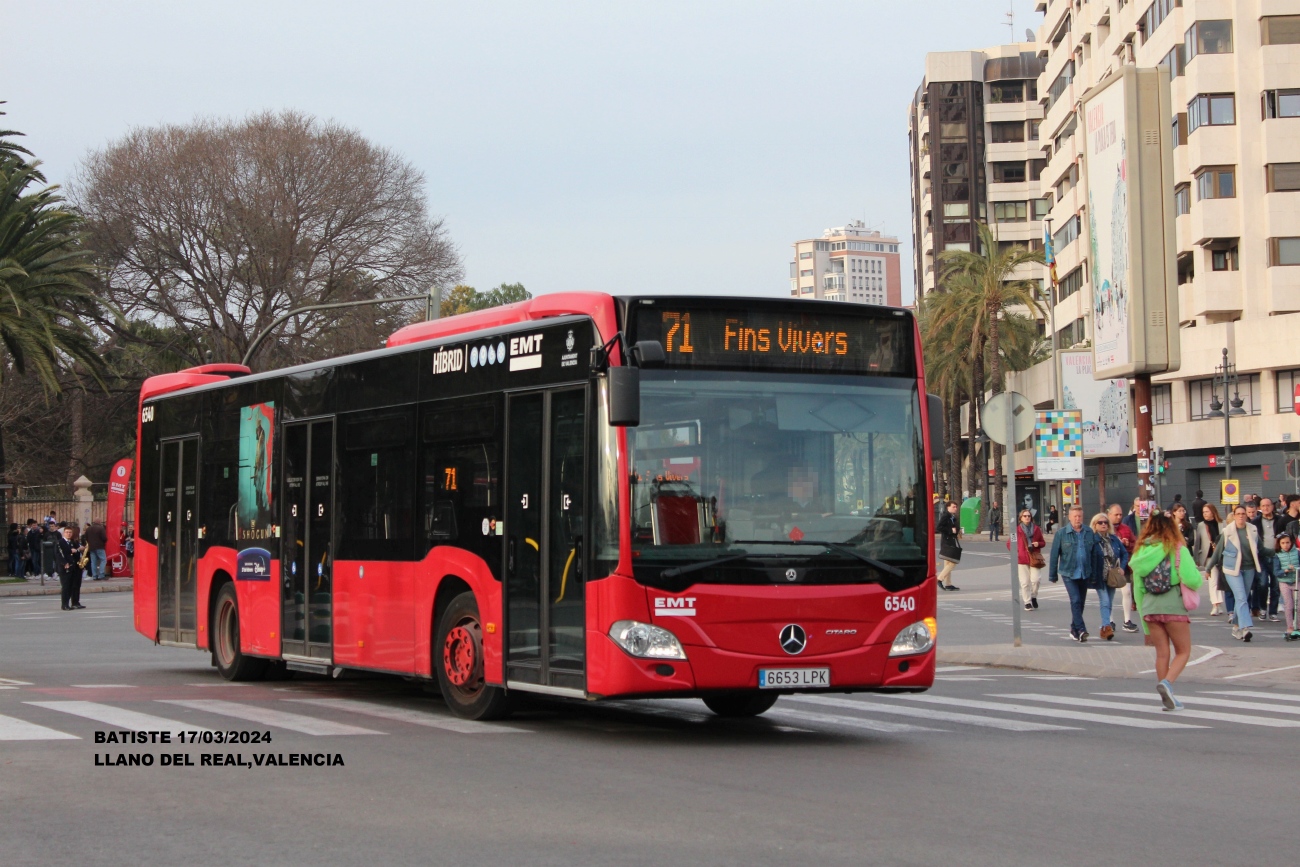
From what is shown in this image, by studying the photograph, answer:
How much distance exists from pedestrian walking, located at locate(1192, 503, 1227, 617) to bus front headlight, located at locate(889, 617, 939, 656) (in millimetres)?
13367

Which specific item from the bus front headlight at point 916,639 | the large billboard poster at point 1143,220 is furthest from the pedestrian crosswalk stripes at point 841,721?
the large billboard poster at point 1143,220

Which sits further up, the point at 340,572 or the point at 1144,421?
the point at 1144,421

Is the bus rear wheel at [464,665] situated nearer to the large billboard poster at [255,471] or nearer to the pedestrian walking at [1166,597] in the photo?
the large billboard poster at [255,471]

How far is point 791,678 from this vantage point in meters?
10.8

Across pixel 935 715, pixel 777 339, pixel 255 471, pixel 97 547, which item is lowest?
pixel 935 715

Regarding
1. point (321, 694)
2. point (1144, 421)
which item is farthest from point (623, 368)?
point (1144, 421)

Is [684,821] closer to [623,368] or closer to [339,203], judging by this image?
[623,368]

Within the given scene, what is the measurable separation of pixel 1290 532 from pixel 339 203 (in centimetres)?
4150

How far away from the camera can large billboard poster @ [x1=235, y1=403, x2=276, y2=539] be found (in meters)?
15.5

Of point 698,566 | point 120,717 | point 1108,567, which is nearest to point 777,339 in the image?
point 698,566

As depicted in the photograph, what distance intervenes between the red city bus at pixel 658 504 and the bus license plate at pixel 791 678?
0.05 ft

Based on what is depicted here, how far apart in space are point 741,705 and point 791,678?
7.74 ft

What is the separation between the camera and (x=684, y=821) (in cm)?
789

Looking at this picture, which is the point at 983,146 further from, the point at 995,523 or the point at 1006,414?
the point at 1006,414
